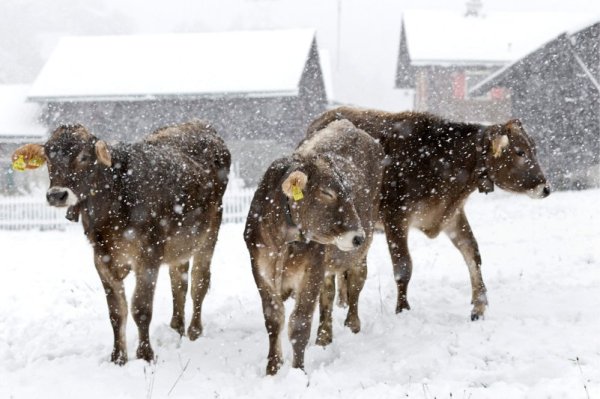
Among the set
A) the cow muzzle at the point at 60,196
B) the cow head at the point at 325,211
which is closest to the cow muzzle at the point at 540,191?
the cow head at the point at 325,211

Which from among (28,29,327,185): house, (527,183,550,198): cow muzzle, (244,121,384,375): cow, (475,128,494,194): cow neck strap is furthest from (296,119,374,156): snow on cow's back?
(28,29,327,185): house

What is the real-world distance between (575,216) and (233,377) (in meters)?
11.4

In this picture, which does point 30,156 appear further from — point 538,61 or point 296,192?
point 538,61

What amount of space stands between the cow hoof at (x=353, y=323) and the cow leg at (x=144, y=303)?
195 cm

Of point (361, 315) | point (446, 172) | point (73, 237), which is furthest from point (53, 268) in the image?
point (446, 172)

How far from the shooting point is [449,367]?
473 centimetres

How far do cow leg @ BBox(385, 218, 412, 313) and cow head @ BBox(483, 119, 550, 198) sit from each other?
1159 mm

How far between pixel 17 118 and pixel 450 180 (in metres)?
26.0

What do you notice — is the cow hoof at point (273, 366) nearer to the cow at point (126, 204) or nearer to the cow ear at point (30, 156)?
the cow at point (126, 204)

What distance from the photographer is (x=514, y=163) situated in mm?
6594

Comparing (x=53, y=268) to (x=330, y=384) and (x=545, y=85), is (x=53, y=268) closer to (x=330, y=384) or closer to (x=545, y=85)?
(x=330, y=384)

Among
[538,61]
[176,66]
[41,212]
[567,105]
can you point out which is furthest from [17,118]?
Result: [567,105]

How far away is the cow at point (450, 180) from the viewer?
259 inches

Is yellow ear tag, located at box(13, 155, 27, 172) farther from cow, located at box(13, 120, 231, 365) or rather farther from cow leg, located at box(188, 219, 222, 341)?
cow leg, located at box(188, 219, 222, 341)
